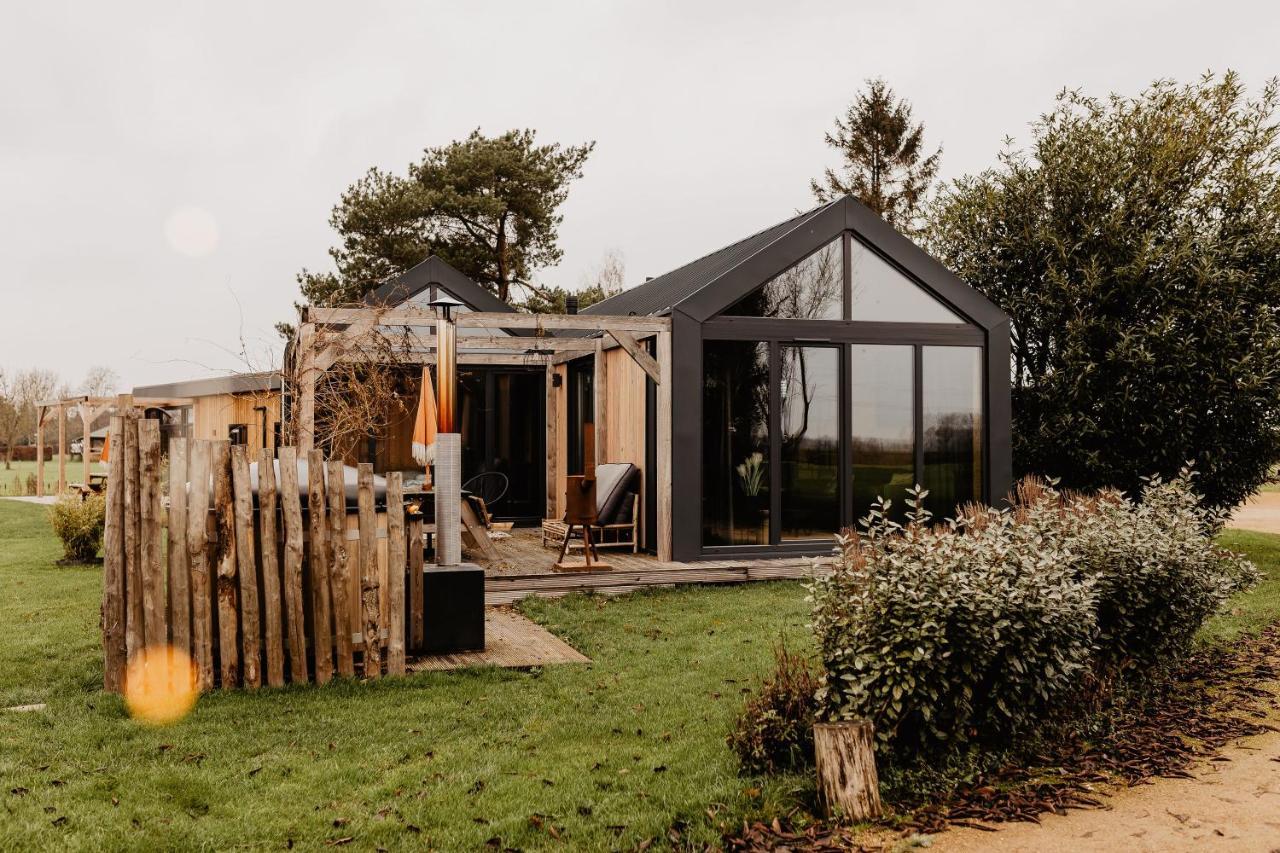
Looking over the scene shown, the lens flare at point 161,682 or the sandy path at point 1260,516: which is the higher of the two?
the lens flare at point 161,682

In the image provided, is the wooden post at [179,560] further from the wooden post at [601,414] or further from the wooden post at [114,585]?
the wooden post at [601,414]

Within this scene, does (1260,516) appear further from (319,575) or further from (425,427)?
(319,575)

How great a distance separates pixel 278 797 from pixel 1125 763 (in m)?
3.46

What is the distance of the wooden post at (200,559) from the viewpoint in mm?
4961

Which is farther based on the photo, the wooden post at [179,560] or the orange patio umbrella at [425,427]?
the orange patio umbrella at [425,427]

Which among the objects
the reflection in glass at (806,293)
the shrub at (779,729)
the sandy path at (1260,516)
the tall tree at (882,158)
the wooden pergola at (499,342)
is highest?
the tall tree at (882,158)

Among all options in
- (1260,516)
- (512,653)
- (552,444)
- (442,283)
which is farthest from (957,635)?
(1260,516)

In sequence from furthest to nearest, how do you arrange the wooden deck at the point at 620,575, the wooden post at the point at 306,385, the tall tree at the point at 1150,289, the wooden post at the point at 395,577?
1. the tall tree at the point at 1150,289
2. the wooden deck at the point at 620,575
3. the wooden post at the point at 306,385
4. the wooden post at the point at 395,577

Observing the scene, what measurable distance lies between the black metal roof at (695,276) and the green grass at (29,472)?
12116 millimetres

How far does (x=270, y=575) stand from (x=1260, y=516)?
18.5m

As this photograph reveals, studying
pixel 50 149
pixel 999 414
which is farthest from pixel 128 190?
pixel 999 414

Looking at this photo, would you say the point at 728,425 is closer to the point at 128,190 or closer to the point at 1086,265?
the point at 1086,265

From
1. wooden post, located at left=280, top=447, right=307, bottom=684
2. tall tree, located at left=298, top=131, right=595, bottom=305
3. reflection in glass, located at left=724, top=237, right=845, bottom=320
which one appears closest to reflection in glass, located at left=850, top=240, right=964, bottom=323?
reflection in glass, located at left=724, top=237, right=845, bottom=320

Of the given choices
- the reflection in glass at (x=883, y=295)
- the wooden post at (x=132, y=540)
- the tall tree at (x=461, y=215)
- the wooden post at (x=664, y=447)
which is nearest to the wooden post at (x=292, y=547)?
the wooden post at (x=132, y=540)
